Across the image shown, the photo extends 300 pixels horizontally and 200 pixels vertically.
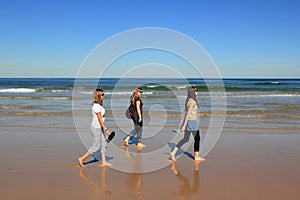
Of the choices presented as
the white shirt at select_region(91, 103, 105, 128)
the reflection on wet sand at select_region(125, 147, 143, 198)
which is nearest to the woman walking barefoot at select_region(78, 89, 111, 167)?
the white shirt at select_region(91, 103, 105, 128)

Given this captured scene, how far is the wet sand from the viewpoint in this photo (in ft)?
16.4

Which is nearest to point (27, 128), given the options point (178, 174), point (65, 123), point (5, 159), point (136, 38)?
point (65, 123)

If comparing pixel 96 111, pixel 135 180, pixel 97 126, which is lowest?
pixel 135 180

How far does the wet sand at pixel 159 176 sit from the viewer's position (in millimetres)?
4988

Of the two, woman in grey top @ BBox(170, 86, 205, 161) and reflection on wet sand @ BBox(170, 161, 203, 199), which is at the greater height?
woman in grey top @ BBox(170, 86, 205, 161)

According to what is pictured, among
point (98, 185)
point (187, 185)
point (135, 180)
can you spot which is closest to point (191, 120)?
point (187, 185)

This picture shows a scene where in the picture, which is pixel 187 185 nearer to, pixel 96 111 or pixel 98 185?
pixel 98 185

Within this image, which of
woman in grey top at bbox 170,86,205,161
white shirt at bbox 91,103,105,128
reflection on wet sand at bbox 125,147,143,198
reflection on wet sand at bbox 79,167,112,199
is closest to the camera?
reflection on wet sand at bbox 79,167,112,199

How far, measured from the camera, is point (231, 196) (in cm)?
489

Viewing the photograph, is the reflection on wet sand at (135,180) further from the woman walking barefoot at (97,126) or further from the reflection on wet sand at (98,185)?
the woman walking barefoot at (97,126)

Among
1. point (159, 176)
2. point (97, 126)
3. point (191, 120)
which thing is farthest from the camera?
point (191, 120)

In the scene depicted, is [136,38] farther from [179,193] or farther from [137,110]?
[179,193]

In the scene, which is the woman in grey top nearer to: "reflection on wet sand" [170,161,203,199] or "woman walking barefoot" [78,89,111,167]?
"reflection on wet sand" [170,161,203,199]

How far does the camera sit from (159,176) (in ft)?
19.4
